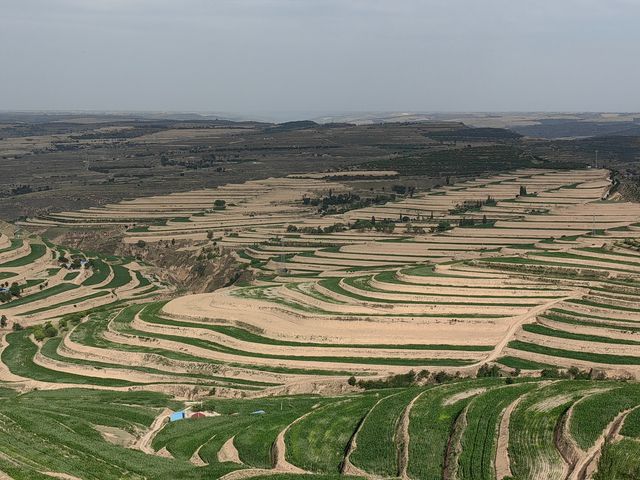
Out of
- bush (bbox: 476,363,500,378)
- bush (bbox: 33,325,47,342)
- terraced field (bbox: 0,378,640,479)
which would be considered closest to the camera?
terraced field (bbox: 0,378,640,479)

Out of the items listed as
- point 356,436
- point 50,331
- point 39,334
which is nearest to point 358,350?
point 356,436

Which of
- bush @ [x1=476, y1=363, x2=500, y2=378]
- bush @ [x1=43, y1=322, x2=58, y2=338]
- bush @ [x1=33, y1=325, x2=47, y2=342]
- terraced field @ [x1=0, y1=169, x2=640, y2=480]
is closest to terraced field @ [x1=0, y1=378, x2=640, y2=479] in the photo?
terraced field @ [x1=0, y1=169, x2=640, y2=480]

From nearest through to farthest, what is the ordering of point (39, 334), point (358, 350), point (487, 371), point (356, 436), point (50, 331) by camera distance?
1. point (356, 436)
2. point (487, 371)
3. point (358, 350)
4. point (39, 334)
5. point (50, 331)

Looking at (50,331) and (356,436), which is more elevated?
(356,436)

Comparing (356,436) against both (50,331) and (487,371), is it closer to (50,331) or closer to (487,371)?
(487,371)

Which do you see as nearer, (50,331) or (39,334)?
(39,334)

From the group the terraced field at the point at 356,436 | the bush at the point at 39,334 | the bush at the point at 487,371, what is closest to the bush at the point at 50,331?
the bush at the point at 39,334

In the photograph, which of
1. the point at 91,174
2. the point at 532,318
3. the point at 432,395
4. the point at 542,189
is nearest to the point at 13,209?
the point at 91,174

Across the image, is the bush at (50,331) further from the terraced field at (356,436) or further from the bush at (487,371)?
the bush at (487,371)

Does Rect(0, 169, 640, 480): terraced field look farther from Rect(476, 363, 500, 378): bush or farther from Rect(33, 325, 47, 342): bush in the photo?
Rect(33, 325, 47, 342): bush

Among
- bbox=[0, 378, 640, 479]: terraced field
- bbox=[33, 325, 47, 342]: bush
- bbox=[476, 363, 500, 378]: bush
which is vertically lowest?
bbox=[33, 325, 47, 342]: bush
